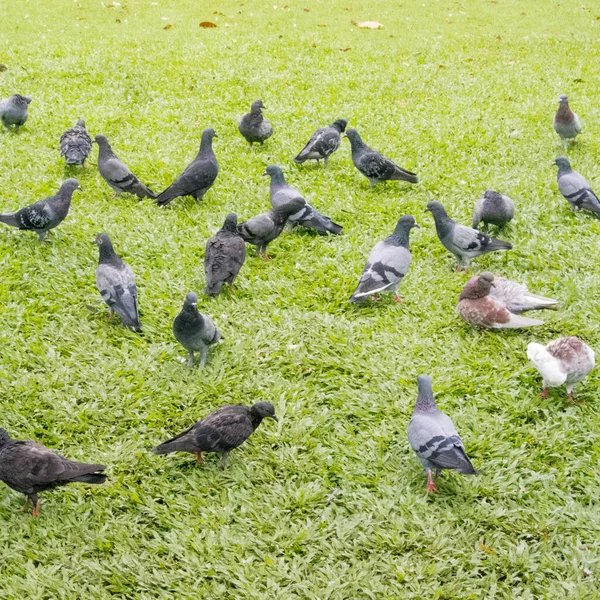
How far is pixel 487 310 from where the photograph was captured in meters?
5.36

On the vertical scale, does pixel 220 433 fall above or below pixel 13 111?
below

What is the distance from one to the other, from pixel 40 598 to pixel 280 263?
3.86 meters

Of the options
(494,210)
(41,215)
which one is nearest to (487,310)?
(494,210)

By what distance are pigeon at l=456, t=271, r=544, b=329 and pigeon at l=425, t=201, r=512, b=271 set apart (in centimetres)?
88

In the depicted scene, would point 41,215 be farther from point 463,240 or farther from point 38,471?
point 463,240

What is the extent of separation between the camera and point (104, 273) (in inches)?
218

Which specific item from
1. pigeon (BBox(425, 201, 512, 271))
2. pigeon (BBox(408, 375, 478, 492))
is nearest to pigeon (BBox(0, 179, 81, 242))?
pigeon (BBox(425, 201, 512, 271))

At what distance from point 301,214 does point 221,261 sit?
1365 mm

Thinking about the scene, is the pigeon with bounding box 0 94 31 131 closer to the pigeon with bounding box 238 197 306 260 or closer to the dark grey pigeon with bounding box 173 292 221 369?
the pigeon with bounding box 238 197 306 260

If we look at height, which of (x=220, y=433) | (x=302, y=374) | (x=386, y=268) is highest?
(x=386, y=268)

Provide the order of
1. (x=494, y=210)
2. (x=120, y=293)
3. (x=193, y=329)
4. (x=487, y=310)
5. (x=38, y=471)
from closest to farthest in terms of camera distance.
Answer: (x=38, y=471), (x=193, y=329), (x=487, y=310), (x=120, y=293), (x=494, y=210)

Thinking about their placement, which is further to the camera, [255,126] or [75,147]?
[255,126]

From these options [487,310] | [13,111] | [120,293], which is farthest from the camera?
Result: [13,111]

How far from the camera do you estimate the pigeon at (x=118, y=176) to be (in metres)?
7.61
